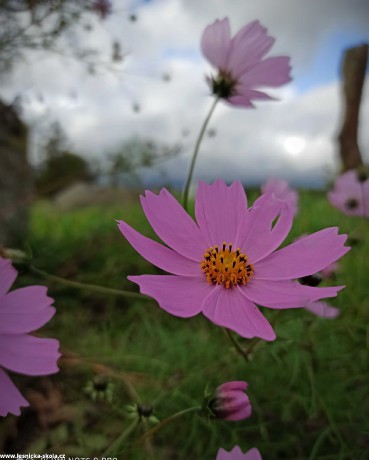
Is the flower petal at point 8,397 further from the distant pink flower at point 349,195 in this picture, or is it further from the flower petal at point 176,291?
the distant pink flower at point 349,195

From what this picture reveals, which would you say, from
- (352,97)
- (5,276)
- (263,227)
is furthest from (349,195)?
(352,97)

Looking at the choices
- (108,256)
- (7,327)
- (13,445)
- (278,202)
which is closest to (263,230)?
(278,202)

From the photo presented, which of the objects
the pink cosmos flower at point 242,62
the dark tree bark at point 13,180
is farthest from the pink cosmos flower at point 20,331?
the dark tree bark at point 13,180

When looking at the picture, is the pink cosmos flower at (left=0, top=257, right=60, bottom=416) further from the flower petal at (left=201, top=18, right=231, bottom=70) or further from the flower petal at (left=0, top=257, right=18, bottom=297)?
the flower petal at (left=201, top=18, right=231, bottom=70)

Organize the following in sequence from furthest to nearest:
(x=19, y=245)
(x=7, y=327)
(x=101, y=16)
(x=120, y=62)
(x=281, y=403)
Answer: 1. (x=19, y=245)
2. (x=120, y=62)
3. (x=101, y=16)
4. (x=281, y=403)
5. (x=7, y=327)

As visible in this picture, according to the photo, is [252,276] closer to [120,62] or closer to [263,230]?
[263,230]

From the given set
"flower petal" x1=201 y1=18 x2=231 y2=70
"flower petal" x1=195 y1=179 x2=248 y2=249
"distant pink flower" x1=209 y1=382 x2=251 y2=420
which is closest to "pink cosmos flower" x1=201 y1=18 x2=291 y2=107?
"flower petal" x1=201 y1=18 x2=231 y2=70
